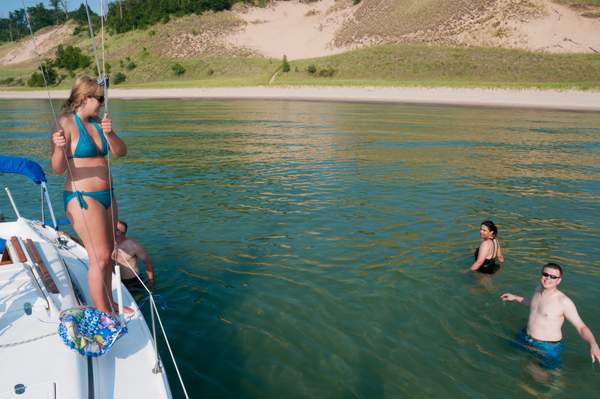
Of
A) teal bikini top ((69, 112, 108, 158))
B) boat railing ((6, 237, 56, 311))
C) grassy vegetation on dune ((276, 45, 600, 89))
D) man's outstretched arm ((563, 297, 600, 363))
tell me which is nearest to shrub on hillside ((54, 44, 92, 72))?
grassy vegetation on dune ((276, 45, 600, 89))

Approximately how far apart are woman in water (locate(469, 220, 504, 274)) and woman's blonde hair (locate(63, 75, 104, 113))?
19.4 feet

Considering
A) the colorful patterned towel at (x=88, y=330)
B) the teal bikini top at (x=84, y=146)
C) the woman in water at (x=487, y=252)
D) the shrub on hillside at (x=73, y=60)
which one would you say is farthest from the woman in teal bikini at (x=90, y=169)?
the shrub on hillside at (x=73, y=60)

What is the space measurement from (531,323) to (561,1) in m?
77.2

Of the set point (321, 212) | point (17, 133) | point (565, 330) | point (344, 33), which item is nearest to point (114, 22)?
point (344, 33)

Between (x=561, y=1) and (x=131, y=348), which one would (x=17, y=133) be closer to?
(x=131, y=348)

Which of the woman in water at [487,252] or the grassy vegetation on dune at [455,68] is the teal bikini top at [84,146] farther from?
the grassy vegetation on dune at [455,68]

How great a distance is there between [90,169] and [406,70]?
5603 centimetres

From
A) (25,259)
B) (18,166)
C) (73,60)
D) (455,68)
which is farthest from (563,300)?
(73,60)

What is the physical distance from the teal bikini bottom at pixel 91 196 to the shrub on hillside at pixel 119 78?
228 ft

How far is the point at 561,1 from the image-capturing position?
67.4 m

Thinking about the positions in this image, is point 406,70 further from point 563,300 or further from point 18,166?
point 18,166

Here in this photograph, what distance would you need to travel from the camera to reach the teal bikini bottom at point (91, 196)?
4121 millimetres

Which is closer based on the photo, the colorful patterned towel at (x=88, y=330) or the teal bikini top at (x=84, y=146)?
the colorful patterned towel at (x=88, y=330)

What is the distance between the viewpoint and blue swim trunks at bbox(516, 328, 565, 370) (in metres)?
5.28
